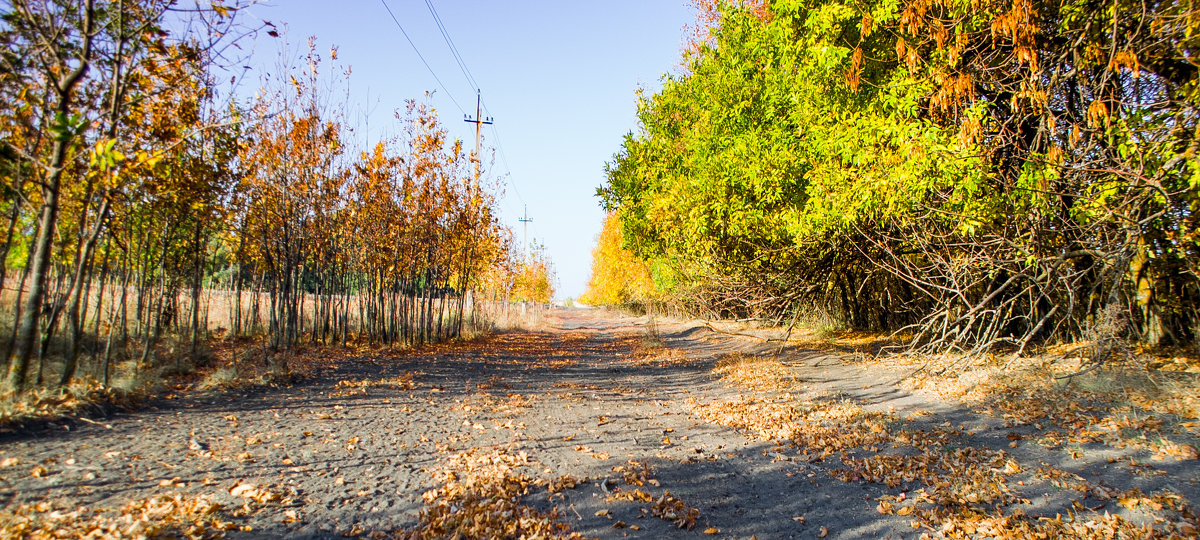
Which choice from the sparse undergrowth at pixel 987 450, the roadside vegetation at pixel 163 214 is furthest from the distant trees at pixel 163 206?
the sparse undergrowth at pixel 987 450

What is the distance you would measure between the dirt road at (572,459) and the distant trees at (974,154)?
2260 mm

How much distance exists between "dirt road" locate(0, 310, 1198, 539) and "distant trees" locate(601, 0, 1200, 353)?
2260 millimetres

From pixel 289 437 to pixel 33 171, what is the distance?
5.05 meters

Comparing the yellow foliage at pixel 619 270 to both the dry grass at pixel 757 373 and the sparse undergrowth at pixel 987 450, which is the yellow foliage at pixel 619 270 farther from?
the sparse undergrowth at pixel 987 450

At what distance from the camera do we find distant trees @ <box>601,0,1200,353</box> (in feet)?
21.3

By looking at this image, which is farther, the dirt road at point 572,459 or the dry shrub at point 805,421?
the dry shrub at point 805,421

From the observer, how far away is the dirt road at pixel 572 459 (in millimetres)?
4344

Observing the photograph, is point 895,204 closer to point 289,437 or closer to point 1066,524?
point 1066,524

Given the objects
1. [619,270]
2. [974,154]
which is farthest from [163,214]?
[619,270]

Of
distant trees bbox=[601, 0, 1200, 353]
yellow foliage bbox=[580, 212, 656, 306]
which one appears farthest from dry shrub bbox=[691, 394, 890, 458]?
yellow foliage bbox=[580, 212, 656, 306]

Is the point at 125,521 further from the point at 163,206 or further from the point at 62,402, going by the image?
the point at 163,206

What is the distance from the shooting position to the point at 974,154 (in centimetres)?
713

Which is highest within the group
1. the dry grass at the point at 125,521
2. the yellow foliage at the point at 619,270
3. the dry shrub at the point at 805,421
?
the yellow foliage at the point at 619,270

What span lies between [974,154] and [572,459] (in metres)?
6.11
